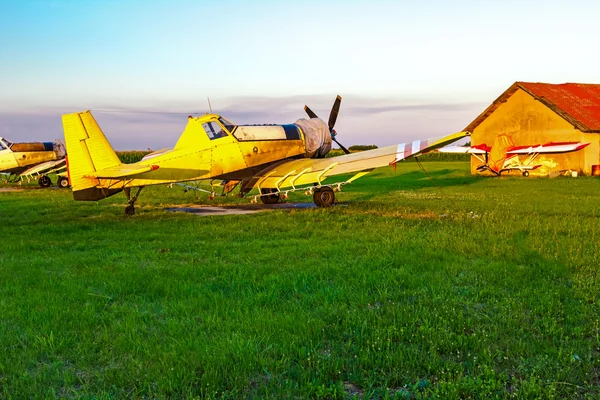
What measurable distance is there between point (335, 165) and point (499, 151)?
25922 mm

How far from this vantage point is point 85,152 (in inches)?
592

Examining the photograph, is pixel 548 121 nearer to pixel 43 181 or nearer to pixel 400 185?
pixel 400 185

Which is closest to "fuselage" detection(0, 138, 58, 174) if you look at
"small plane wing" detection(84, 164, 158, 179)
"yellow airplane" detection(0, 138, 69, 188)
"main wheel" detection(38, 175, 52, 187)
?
"yellow airplane" detection(0, 138, 69, 188)

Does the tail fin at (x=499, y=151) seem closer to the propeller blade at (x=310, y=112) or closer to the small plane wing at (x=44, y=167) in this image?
the propeller blade at (x=310, y=112)

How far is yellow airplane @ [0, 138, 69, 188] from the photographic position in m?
33.8

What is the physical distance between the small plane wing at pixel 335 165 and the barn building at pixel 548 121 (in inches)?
906

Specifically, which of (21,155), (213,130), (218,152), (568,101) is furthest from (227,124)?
(568,101)

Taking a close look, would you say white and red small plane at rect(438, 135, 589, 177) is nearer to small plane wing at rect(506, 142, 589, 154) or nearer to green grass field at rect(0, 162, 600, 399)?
small plane wing at rect(506, 142, 589, 154)

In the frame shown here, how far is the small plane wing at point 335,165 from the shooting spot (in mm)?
15992

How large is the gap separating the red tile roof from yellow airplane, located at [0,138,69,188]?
32.7 metres

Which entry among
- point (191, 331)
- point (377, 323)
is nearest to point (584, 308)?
point (377, 323)

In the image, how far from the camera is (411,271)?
7492mm

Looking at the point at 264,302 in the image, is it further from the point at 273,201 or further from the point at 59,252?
the point at 273,201

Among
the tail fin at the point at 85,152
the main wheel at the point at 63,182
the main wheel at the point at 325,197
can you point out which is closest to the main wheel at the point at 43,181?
the main wheel at the point at 63,182
